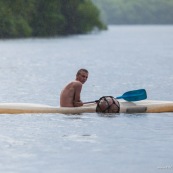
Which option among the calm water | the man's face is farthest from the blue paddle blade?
the man's face

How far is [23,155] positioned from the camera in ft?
50.9

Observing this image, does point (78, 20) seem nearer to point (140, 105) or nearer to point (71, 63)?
point (71, 63)

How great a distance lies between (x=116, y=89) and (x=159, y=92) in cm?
193

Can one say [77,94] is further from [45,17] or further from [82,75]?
[45,17]

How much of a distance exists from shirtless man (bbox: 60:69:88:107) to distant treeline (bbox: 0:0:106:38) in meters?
72.7

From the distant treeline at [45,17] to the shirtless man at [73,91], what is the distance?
72.7 m

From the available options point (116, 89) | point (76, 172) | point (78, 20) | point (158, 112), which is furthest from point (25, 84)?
point (78, 20)

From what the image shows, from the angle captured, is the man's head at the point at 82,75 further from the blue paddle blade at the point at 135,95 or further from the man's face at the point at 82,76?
the blue paddle blade at the point at 135,95

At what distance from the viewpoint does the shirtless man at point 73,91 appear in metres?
20.7

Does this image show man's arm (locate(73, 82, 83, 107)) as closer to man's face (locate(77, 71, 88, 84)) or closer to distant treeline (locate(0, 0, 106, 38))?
man's face (locate(77, 71, 88, 84))

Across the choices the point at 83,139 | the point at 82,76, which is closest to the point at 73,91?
the point at 82,76

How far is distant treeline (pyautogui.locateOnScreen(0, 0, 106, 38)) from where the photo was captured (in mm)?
96000

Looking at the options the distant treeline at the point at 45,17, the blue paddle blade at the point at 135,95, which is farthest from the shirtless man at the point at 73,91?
the distant treeline at the point at 45,17

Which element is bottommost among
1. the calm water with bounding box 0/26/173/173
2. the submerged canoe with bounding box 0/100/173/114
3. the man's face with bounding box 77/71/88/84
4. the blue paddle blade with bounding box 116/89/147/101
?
the calm water with bounding box 0/26/173/173
